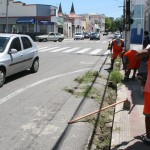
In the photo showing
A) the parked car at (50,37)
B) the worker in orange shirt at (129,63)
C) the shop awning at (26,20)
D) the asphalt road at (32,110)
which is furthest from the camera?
the shop awning at (26,20)

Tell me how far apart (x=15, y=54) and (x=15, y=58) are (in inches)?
5.3

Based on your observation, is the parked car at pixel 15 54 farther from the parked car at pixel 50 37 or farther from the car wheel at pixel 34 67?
the parked car at pixel 50 37

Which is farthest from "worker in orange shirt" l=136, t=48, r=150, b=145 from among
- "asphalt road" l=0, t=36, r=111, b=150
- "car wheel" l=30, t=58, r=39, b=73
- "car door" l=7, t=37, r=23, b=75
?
"car wheel" l=30, t=58, r=39, b=73

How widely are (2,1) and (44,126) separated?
68.1 metres

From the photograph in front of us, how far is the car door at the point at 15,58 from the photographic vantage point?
11.7 meters

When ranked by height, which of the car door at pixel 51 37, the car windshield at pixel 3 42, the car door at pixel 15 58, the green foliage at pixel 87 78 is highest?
the car door at pixel 51 37

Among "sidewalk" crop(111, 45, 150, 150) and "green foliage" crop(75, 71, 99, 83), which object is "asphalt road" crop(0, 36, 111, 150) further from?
"sidewalk" crop(111, 45, 150, 150)

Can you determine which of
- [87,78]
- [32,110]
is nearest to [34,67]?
[87,78]

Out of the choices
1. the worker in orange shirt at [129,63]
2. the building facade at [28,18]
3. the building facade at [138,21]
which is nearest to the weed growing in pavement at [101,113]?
the worker in orange shirt at [129,63]

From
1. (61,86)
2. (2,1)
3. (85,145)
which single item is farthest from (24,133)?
(2,1)

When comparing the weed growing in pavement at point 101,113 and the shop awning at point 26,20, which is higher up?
the shop awning at point 26,20

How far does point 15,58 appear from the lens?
39.2 ft

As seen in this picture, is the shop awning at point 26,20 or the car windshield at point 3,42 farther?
the shop awning at point 26,20

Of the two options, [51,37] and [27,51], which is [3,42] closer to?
[27,51]
